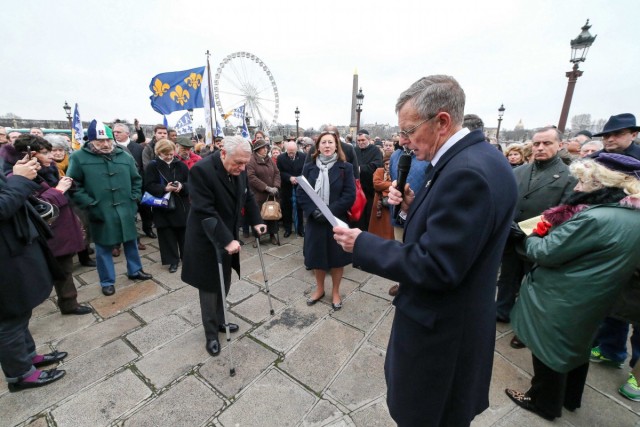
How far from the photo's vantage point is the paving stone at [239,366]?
91.4 inches

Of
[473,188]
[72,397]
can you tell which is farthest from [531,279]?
[72,397]

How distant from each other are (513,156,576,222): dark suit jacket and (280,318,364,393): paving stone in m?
2.24

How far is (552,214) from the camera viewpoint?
2055 millimetres

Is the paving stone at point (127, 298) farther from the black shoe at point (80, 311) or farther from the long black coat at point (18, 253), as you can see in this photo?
the long black coat at point (18, 253)

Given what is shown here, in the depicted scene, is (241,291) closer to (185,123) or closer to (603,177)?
(603,177)

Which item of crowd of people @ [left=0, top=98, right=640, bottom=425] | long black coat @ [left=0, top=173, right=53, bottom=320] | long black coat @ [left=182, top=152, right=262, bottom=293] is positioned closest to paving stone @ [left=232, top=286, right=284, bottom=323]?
crowd of people @ [left=0, top=98, right=640, bottom=425]

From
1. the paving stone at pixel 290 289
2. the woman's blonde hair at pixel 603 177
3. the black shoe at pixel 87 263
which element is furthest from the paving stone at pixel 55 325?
the woman's blonde hair at pixel 603 177

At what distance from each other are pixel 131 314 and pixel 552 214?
4294 mm

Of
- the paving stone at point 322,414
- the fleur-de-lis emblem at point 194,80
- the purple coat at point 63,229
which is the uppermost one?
the fleur-de-lis emblem at point 194,80

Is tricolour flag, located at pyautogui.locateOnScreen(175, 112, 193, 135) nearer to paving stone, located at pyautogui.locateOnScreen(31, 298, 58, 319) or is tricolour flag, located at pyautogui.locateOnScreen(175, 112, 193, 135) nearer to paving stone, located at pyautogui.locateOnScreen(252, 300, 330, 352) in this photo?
paving stone, located at pyautogui.locateOnScreen(31, 298, 58, 319)

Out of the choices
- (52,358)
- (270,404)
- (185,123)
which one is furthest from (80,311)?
(185,123)

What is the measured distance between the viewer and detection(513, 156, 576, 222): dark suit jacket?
2781mm

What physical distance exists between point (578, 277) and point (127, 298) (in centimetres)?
459

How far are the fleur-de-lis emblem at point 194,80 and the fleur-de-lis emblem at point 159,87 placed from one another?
1.72 ft
